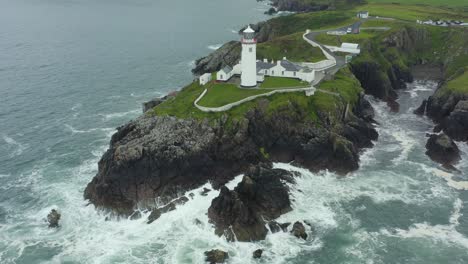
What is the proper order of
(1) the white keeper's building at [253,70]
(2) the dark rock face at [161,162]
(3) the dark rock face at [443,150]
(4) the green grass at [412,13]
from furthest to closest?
(4) the green grass at [412,13] < (1) the white keeper's building at [253,70] < (3) the dark rock face at [443,150] < (2) the dark rock face at [161,162]

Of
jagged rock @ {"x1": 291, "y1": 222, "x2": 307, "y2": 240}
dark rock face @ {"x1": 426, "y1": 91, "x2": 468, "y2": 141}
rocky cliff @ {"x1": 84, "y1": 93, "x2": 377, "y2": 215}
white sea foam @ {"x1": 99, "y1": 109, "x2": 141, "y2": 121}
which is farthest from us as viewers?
white sea foam @ {"x1": 99, "y1": 109, "x2": 141, "y2": 121}

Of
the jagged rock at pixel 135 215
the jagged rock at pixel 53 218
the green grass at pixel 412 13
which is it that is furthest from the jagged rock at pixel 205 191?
the green grass at pixel 412 13

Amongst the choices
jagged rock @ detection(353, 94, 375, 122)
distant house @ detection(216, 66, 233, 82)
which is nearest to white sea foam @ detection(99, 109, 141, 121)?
distant house @ detection(216, 66, 233, 82)

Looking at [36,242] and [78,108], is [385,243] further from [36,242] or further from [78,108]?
[78,108]

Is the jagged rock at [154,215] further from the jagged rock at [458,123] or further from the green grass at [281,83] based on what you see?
the jagged rock at [458,123]

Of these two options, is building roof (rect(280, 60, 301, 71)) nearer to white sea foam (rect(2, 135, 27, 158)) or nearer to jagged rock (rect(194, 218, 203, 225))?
jagged rock (rect(194, 218, 203, 225))

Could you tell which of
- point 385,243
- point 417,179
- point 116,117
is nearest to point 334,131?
point 417,179

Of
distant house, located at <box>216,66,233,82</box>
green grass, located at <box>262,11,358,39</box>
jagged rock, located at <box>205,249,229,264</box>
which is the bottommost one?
jagged rock, located at <box>205,249,229,264</box>
